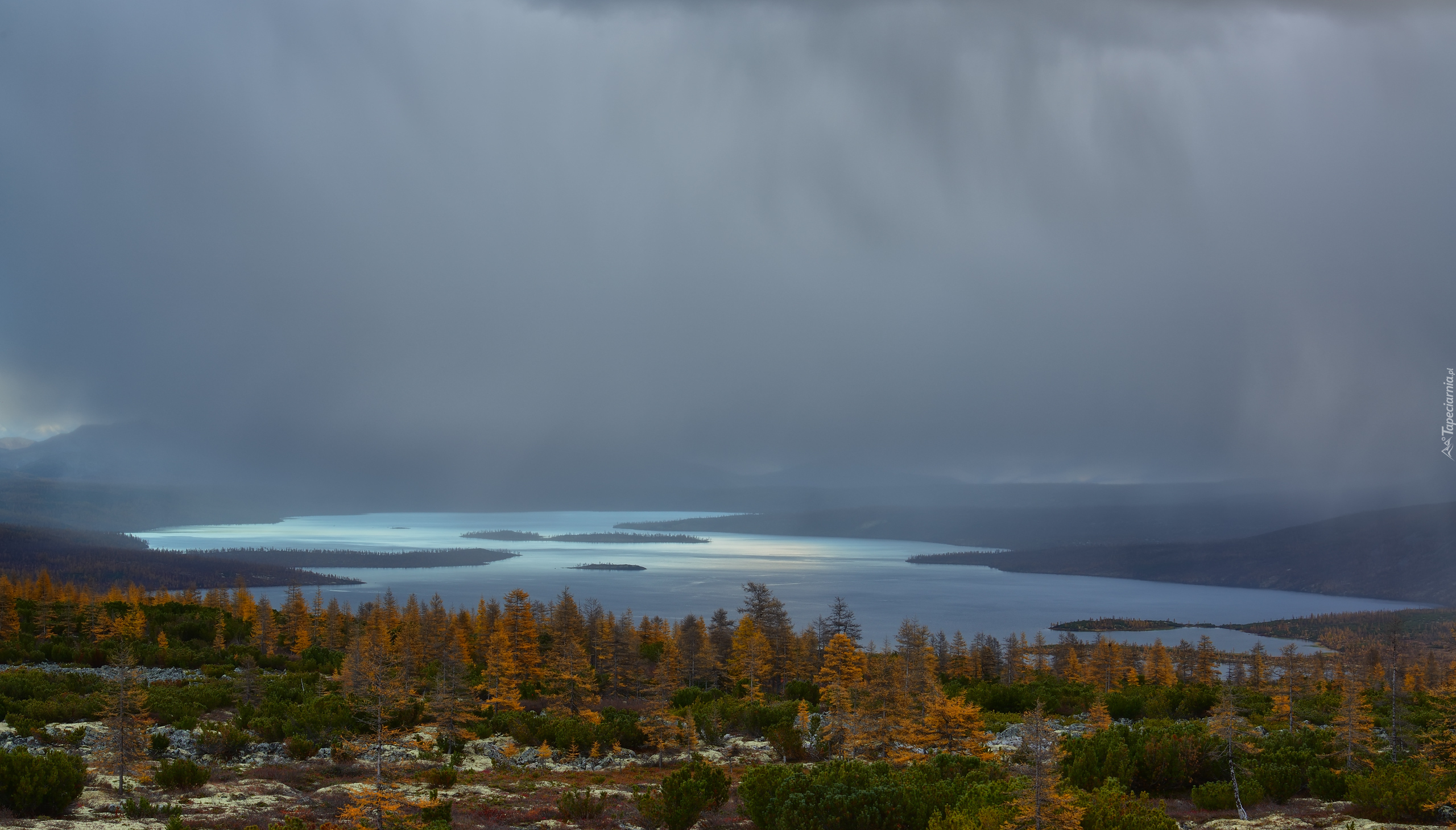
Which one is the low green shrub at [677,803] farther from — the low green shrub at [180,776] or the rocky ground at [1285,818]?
the low green shrub at [180,776]

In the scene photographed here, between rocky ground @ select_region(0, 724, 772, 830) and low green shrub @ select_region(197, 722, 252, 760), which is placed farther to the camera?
low green shrub @ select_region(197, 722, 252, 760)

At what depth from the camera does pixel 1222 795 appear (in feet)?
56.2

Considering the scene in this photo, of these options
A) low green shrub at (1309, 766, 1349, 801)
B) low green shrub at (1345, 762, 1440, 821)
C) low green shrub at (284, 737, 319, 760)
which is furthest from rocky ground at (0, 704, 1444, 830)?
low green shrub at (1345, 762, 1440, 821)

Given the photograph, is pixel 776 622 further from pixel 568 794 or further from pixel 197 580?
pixel 197 580

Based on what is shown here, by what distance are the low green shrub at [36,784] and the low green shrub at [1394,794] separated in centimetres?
2639

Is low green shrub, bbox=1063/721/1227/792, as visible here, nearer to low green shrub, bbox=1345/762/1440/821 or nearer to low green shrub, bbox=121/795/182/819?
low green shrub, bbox=1345/762/1440/821

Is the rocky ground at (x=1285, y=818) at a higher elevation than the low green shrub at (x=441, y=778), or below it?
higher

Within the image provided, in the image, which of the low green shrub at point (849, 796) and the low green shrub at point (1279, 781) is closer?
the low green shrub at point (849, 796)

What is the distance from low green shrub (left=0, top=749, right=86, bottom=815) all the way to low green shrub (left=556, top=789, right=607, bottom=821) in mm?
9170

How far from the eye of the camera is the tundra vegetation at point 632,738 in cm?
1449

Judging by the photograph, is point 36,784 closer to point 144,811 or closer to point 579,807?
point 144,811

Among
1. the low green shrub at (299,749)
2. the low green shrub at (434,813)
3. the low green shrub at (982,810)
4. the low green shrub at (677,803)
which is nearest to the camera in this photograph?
the low green shrub at (982,810)

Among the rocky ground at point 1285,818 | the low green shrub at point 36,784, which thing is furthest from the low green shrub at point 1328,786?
the low green shrub at point 36,784

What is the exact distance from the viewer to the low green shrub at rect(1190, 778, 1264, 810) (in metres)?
17.1
